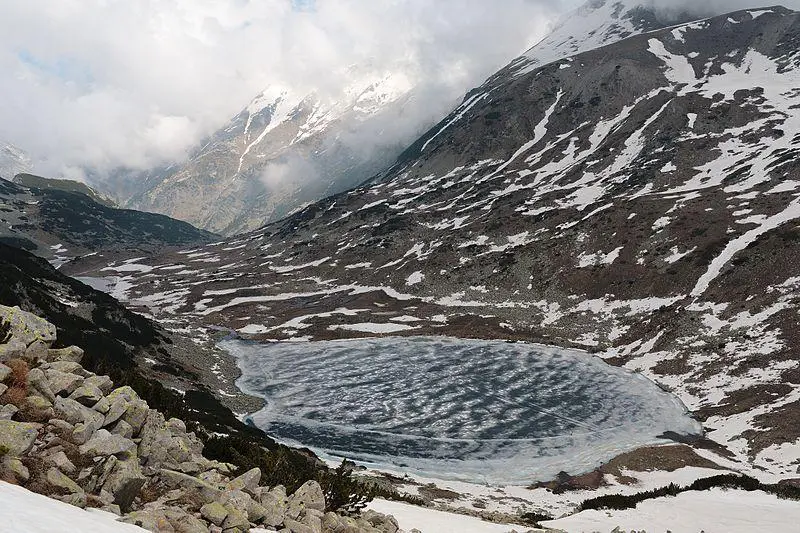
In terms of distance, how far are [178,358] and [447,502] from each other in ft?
147

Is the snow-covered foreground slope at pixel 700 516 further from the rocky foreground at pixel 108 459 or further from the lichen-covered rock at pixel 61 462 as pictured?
the lichen-covered rock at pixel 61 462

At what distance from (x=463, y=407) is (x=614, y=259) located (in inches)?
2476

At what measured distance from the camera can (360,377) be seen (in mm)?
64562

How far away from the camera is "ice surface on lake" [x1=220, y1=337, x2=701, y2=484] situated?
42781mm

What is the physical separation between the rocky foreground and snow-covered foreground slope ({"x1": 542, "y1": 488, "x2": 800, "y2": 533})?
11541 mm

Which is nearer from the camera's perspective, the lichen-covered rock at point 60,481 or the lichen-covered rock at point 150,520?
the lichen-covered rock at point 60,481

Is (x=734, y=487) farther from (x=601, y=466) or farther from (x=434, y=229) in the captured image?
(x=434, y=229)

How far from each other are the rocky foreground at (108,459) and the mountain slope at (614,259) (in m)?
40.2

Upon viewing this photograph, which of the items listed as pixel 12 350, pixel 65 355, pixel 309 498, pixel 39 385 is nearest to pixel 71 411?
pixel 39 385

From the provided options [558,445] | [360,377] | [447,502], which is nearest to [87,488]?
[447,502]

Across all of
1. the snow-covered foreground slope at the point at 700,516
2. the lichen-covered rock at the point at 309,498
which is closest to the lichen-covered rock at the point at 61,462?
the lichen-covered rock at the point at 309,498

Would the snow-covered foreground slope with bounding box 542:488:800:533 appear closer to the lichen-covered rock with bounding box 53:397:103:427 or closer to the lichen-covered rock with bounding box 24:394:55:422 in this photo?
the lichen-covered rock with bounding box 53:397:103:427

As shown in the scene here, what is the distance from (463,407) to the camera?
177 ft

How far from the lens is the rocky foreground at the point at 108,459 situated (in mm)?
8641
